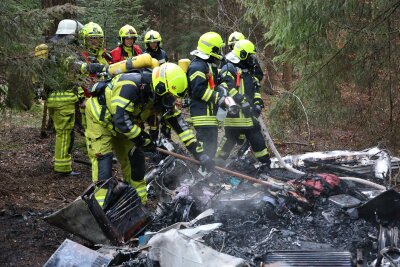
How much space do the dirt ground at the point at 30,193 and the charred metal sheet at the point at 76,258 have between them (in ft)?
1.70

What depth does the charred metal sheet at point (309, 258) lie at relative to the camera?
12.9 ft

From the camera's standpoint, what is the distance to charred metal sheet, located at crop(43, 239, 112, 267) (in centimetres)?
424

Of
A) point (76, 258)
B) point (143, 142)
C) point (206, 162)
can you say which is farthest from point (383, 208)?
point (76, 258)

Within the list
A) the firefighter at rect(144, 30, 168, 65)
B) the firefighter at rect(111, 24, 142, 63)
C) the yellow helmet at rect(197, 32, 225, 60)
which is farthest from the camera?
the firefighter at rect(144, 30, 168, 65)

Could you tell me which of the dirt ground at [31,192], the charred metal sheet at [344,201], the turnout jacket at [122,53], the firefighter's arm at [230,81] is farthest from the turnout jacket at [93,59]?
the charred metal sheet at [344,201]

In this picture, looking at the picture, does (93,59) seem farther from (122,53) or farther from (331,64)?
(331,64)

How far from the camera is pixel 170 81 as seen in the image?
4977 mm

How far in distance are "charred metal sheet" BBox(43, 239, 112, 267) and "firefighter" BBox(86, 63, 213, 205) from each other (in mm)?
815

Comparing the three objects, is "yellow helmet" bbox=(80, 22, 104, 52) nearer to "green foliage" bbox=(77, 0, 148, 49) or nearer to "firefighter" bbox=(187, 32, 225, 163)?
"firefighter" bbox=(187, 32, 225, 163)

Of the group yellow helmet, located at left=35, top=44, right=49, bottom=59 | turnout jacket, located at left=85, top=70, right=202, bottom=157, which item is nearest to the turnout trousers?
turnout jacket, located at left=85, top=70, right=202, bottom=157

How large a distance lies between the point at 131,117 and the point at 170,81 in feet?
2.30

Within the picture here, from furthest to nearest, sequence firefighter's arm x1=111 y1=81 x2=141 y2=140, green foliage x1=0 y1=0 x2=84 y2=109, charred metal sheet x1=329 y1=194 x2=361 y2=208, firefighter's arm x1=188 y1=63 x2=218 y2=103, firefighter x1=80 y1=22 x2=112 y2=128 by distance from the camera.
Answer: firefighter x1=80 y1=22 x2=112 y2=128 < firefighter's arm x1=188 y1=63 x2=218 y2=103 < green foliage x1=0 y1=0 x2=84 y2=109 < firefighter's arm x1=111 y1=81 x2=141 y2=140 < charred metal sheet x1=329 y1=194 x2=361 y2=208

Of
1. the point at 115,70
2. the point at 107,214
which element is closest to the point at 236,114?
the point at 115,70

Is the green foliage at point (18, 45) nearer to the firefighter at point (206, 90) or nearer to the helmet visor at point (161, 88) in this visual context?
the helmet visor at point (161, 88)
